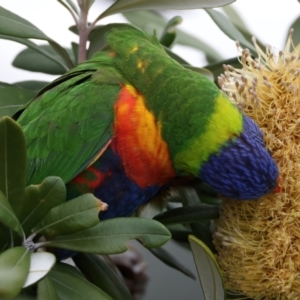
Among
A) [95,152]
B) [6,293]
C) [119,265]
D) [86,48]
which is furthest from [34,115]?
[119,265]

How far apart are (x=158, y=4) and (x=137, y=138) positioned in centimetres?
24

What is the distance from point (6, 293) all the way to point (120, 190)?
300mm

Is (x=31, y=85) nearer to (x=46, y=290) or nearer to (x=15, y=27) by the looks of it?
(x=15, y=27)

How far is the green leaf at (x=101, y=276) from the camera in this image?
0.77 m

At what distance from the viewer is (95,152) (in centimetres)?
73

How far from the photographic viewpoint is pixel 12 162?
582 mm

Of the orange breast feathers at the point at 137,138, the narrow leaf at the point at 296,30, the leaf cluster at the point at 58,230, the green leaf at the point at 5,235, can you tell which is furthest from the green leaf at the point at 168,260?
the narrow leaf at the point at 296,30

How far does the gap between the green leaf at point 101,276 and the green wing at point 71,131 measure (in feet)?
0.53

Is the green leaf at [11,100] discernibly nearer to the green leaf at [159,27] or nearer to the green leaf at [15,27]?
the green leaf at [15,27]

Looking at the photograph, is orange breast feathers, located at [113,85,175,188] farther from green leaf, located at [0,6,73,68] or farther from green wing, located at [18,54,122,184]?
green leaf, located at [0,6,73,68]

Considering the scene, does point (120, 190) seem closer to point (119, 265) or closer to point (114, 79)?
point (114, 79)

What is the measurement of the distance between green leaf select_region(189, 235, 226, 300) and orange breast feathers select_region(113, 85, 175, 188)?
0.16 meters

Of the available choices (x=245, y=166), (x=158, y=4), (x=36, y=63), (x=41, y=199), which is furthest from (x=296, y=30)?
(x=41, y=199)

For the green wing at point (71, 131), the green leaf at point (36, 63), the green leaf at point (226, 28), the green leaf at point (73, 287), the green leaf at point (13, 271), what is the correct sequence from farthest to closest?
the green leaf at point (36, 63), the green leaf at point (226, 28), the green wing at point (71, 131), the green leaf at point (73, 287), the green leaf at point (13, 271)
